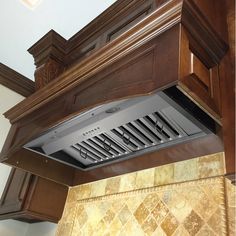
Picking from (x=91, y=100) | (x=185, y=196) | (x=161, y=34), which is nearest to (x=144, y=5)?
(x=161, y=34)

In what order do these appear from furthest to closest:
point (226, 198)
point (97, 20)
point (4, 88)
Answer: point (4, 88) → point (97, 20) → point (226, 198)

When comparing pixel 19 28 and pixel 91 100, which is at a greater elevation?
pixel 19 28

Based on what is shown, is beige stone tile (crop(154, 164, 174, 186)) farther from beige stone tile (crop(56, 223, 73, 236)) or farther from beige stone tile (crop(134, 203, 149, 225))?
beige stone tile (crop(56, 223, 73, 236))

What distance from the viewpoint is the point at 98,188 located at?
186 centimetres

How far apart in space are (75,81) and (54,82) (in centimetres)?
19

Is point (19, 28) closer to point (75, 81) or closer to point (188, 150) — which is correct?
point (75, 81)

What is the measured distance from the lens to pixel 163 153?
151cm

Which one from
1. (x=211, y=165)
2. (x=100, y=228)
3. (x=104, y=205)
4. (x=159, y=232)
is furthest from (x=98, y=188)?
(x=211, y=165)

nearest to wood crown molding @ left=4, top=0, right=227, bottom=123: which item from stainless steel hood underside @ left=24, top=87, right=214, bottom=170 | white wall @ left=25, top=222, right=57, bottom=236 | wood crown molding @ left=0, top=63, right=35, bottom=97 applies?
stainless steel hood underside @ left=24, top=87, right=214, bottom=170

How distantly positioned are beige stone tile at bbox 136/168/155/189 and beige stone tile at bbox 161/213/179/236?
0.67 feet

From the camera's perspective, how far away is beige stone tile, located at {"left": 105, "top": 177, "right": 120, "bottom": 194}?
1.73m

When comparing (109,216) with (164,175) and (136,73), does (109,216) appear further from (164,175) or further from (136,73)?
(136,73)

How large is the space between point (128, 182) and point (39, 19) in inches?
56.5

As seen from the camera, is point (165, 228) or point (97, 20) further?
point (97, 20)
